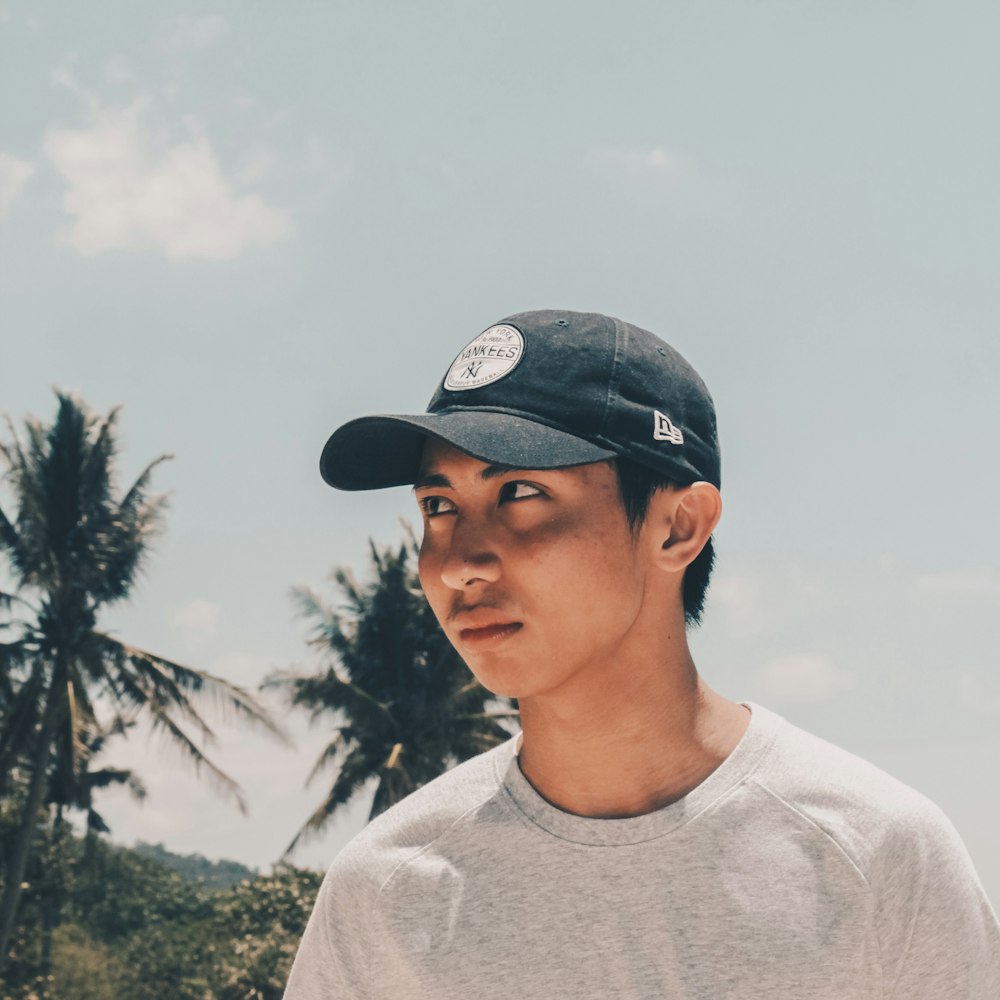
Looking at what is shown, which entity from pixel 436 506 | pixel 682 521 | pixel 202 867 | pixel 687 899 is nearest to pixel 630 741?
pixel 687 899

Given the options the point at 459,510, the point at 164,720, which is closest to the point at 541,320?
the point at 459,510

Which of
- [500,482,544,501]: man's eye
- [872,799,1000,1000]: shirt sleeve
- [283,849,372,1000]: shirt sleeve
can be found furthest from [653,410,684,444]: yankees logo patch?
[283,849,372,1000]: shirt sleeve

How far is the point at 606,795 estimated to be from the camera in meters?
A: 2.25

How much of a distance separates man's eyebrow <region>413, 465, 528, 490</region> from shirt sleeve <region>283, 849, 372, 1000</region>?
656 millimetres

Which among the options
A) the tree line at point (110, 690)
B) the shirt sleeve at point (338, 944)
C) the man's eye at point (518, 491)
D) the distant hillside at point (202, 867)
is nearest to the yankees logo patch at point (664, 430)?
the man's eye at point (518, 491)

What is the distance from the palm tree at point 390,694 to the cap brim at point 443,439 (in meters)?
23.7

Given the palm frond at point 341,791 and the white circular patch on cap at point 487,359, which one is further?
the palm frond at point 341,791

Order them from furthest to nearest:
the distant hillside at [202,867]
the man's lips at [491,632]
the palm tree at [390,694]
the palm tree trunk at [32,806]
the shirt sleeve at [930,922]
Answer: the distant hillside at [202,867], the palm tree at [390,694], the palm tree trunk at [32,806], the man's lips at [491,632], the shirt sleeve at [930,922]

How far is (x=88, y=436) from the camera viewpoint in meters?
22.0

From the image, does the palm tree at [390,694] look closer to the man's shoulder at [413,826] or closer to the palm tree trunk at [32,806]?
the palm tree trunk at [32,806]

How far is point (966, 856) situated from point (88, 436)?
21.2 meters

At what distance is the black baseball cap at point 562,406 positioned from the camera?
2148mm

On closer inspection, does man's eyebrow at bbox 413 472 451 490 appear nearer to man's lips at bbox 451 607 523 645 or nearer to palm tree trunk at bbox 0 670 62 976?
man's lips at bbox 451 607 523 645

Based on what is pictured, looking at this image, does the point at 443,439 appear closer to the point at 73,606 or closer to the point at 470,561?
the point at 470,561
